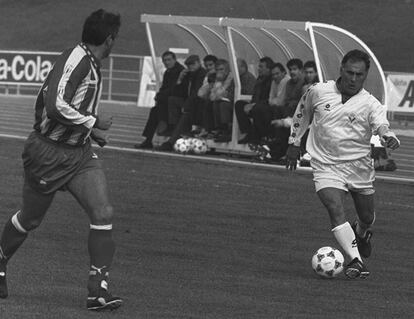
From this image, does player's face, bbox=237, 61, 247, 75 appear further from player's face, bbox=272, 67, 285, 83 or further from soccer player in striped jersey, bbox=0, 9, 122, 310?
soccer player in striped jersey, bbox=0, 9, 122, 310

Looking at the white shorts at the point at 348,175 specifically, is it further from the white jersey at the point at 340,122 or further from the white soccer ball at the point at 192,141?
the white soccer ball at the point at 192,141

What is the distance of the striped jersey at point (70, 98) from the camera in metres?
8.80

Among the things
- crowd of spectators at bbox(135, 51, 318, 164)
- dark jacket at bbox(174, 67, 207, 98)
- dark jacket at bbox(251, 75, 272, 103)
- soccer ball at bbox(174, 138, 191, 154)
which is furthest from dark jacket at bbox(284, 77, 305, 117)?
dark jacket at bbox(174, 67, 207, 98)

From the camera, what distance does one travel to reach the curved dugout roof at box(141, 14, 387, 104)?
910 inches

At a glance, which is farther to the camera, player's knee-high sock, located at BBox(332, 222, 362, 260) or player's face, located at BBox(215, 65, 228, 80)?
player's face, located at BBox(215, 65, 228, 80)

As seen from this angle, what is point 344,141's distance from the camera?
39.0 ft

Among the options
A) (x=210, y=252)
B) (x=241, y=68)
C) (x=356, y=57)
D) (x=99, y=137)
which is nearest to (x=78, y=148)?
(x=99, y=137)

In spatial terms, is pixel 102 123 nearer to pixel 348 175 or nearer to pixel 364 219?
pixel 348 175

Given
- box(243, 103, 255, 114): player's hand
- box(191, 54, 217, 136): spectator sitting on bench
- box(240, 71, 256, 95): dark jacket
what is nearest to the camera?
box(243, 103, 255, 114): player's hand

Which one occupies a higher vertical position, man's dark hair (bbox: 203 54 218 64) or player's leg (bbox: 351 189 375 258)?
man's dark hair (bbox: 203 54 218 64)

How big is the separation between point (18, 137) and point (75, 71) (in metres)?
18.5

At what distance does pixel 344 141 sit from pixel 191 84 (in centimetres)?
1339

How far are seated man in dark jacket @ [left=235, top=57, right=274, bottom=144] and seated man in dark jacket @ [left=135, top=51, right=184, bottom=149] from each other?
72.7 inches

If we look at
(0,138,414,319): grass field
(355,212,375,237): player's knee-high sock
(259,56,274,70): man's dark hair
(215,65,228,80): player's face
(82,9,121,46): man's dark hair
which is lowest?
(0,138,414,319): grass field
